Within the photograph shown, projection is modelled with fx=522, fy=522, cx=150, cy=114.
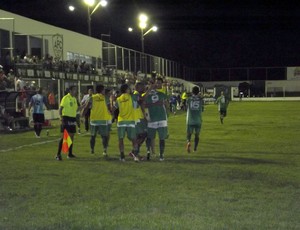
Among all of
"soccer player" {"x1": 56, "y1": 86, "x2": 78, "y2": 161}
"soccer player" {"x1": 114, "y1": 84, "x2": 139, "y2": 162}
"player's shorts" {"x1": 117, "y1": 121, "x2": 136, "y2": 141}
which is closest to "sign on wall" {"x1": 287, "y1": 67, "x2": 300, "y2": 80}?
"soccer player" {"x1": 56, "y1": 86, "x2": 78, "y2": 161}

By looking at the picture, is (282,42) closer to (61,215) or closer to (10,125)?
(10,125)

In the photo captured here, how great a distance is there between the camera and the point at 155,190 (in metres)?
8.82

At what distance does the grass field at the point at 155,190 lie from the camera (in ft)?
22.1

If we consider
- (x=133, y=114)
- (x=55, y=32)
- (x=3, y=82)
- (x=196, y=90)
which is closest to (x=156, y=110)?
(x=133, y=114)

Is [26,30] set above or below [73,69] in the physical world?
above

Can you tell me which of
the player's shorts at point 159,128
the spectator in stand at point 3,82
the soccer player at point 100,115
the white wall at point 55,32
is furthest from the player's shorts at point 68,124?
the white wall at point 55,32

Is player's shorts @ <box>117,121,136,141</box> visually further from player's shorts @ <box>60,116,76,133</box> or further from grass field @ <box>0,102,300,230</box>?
player's shorts @ <box>60,116,76,133</box>

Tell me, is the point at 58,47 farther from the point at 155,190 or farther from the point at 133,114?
the point at 155,190

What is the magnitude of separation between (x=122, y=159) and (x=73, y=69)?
24086mm

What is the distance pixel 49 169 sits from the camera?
11.6m

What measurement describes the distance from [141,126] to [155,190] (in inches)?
165

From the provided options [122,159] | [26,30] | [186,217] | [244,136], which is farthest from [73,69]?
[186,217]

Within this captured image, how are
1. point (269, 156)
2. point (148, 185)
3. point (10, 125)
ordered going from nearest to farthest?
point (148, 185), point (269, 156), point (10, 125)

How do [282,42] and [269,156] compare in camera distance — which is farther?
[282,42]
